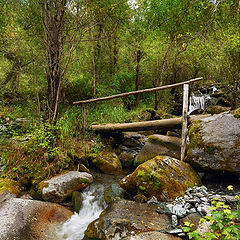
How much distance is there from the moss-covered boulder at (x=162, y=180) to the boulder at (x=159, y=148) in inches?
57.5

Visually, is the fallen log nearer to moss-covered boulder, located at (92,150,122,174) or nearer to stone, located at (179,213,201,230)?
moss-covered boulder, located at (92,150,122,174)

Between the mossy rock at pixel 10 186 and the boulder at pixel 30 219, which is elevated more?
the mossy rock at pixel 10 186

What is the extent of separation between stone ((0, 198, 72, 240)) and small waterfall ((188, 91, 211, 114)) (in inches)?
363

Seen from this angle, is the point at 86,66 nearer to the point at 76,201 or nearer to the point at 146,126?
the point at 146,126

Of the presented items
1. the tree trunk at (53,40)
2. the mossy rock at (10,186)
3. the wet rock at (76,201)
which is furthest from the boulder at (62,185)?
the tree trunk at (53,40)

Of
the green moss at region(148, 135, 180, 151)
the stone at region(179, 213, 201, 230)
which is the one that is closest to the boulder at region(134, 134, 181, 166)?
the green moss at region(148, 135, 180, 151)

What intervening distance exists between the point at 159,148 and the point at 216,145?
80.5 inches

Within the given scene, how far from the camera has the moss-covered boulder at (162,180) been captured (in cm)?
363

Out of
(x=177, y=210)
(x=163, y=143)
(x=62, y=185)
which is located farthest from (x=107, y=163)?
(x=177, y=210)

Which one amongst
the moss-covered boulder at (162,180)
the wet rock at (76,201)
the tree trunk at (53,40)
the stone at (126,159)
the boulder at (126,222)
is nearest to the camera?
the boulder at (126,222)

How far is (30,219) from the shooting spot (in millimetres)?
3246

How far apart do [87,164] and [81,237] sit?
8.77 ft

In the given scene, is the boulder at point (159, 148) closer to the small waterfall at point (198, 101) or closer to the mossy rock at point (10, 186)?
the mossy rock at point (10, 186)

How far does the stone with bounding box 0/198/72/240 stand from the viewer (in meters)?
2.92
